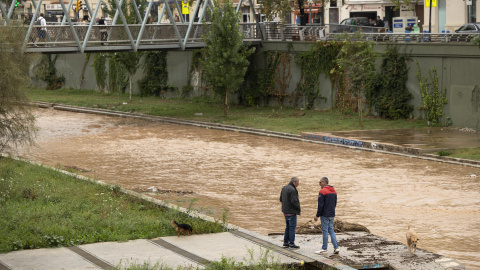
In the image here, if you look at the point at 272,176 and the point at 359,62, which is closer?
the point at 272,176

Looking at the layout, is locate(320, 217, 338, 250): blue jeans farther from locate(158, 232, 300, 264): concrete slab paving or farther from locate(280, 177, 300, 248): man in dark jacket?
locate(158, 232, 300, 264): concrete slab paving

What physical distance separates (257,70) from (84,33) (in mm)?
12554

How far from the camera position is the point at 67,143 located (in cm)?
3384

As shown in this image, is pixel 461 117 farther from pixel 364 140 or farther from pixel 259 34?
pixel 259 34

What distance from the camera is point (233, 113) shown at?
4422 cm

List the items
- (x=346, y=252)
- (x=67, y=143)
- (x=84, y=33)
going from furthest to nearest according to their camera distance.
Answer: (x=84, y=33)
(x=67, y=143)
(x=346, y=252)

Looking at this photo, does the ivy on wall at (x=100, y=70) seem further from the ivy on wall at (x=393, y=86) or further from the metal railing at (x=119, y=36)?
the ivy on wall at (x=393, y=86)

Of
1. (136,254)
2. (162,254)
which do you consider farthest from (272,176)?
(136,254)

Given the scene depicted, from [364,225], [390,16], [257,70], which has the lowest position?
[364,225]

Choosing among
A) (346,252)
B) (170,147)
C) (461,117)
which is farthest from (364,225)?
(461,117)

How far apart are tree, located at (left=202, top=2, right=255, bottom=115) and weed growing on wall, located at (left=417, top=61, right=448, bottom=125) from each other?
10.1 metres

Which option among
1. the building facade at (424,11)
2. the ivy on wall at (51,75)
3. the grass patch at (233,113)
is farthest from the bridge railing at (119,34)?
the ivy on wall at (51,75)

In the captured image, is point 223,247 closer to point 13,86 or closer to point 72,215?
point 72,215

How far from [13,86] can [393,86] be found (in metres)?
21.4
